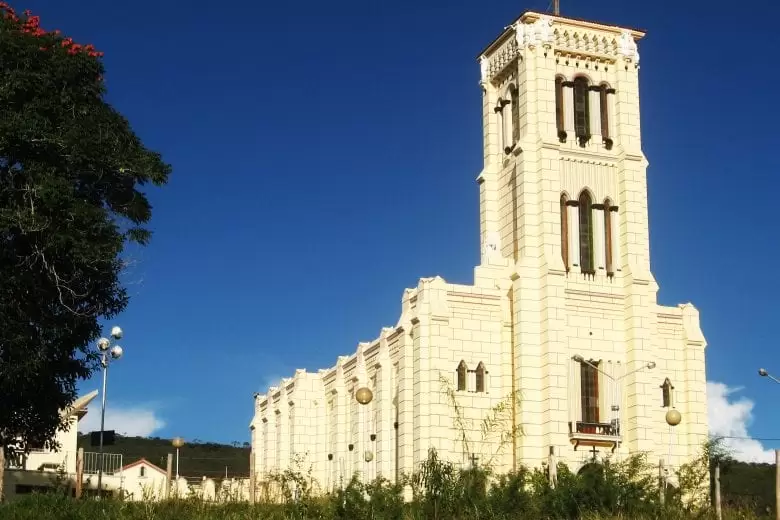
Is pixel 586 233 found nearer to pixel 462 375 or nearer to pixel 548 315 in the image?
pixel 548 315

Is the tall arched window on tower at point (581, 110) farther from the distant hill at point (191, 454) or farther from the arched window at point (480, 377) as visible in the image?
the distant hill at point (191, 454)

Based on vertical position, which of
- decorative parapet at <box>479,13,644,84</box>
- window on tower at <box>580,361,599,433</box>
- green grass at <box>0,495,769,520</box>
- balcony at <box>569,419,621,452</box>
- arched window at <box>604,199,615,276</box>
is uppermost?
decorative parapet at <box>479,13,644,84</box>

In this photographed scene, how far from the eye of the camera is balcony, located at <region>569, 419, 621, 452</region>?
50.2 metres

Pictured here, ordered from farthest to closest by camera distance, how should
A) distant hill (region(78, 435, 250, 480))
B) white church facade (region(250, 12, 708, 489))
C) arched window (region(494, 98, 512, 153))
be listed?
distant hill (region(78, 435, 250, 480))
arched window (region(494, 98, 512, 153))
white church facade (region(250, 12, 708, 489))

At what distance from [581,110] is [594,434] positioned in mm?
15318

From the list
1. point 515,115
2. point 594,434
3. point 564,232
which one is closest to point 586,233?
point 564,232

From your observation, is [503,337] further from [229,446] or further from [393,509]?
[229,446]

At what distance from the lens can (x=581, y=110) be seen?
184 ft

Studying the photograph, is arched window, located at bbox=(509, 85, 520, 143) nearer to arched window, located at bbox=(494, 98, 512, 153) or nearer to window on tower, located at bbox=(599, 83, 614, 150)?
arched window, located at bbox=(494, 98, 512, 153)

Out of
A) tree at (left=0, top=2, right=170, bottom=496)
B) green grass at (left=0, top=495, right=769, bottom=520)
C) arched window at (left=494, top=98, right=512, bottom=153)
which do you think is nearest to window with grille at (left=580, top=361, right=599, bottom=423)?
arched window at (left=494, top=98, right=512, bottom=153)

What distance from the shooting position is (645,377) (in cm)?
5159

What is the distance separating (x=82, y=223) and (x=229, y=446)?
122 meters

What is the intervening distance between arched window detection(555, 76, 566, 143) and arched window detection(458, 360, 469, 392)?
11531 millimetres

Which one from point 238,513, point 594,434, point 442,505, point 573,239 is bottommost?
point 238,513
